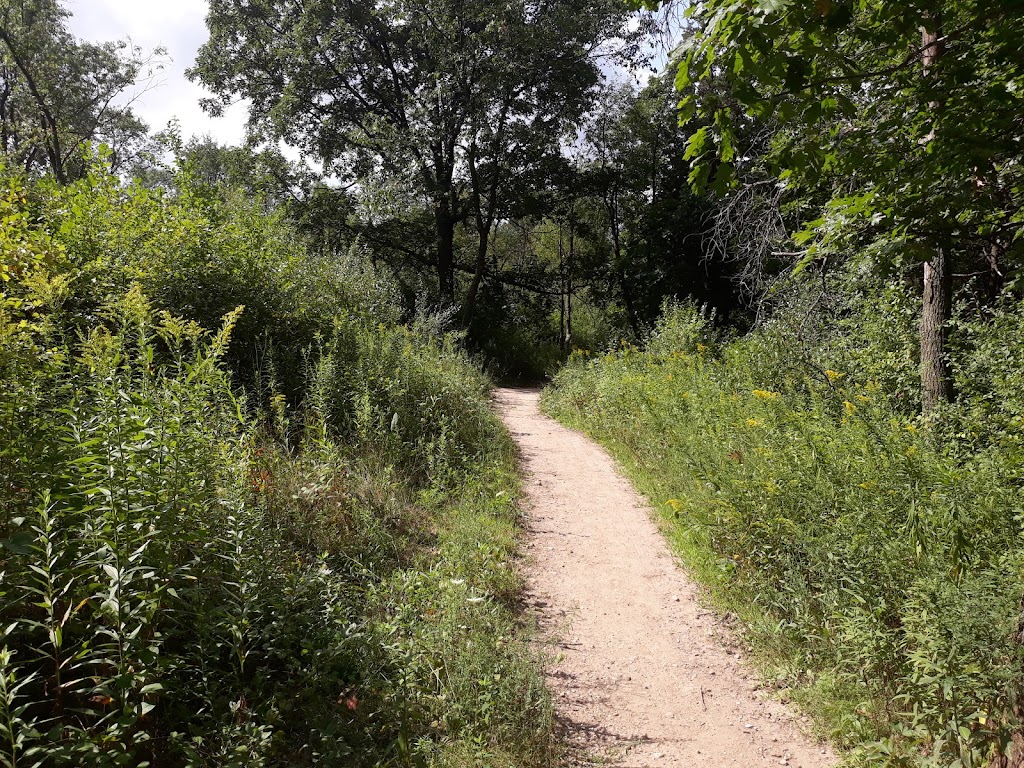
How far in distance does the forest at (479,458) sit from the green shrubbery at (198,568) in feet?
0.07

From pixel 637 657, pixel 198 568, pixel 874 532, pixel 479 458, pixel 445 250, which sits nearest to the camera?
pixel 198 568

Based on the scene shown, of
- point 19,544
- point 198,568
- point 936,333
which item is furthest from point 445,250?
point 19,544

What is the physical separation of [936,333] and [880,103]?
2615 millimetres

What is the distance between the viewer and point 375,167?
56.7ft

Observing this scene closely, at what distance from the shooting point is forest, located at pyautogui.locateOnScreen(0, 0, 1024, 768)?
2332 millimetres

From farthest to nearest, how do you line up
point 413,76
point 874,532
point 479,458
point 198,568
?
point 413,76, point 479,458, point 874,532, point 198,568

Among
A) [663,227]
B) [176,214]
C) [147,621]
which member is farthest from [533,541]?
[663,227]

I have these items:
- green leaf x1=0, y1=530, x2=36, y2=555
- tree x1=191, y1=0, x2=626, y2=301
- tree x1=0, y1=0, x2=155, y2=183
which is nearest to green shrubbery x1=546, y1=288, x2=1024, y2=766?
green leaf x1=0, y1=530, x2=36, y2=555

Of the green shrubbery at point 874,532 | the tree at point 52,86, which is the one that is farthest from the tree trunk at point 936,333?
the tree at point 52,86

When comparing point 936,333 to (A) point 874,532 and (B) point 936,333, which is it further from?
(A) point 874,532

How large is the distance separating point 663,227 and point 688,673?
645 inches

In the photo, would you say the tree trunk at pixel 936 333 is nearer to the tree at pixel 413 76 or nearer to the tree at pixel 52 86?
the tree at pixel 413 76

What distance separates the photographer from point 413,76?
1752 cm

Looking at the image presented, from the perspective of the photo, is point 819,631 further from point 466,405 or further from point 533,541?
point 466,405
